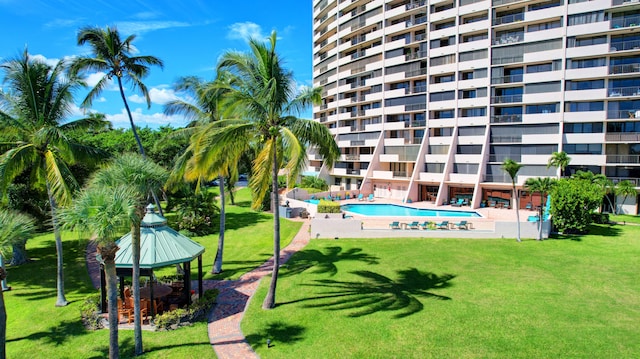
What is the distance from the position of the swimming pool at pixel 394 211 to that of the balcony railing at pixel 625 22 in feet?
76.4

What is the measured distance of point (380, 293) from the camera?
15.8m

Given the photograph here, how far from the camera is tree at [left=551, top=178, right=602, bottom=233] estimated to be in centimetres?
2533

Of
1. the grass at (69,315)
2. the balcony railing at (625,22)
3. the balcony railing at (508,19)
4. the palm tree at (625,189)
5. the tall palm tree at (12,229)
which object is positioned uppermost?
the balcony railing at (508,19)

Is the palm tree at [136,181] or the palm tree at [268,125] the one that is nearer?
the palm tree at [136,181]

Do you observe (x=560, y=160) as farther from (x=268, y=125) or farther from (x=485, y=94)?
(x=268, y=125)

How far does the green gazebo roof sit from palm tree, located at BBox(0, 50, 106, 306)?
286 cm

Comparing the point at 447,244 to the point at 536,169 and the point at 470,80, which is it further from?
the point at 470,80

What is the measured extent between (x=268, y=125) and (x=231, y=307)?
25.6 feet

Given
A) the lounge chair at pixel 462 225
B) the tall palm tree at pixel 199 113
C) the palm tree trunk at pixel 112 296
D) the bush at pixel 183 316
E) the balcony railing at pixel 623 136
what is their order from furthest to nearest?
the balcony railing at pixel 623 136, the lounge chair at pixel 462 225, the tall palm tree at pixel 199 113, the bush at pixel 183 316, the palm tree trunk at pixel 112 296

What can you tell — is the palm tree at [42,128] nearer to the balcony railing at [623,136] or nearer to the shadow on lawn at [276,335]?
the shadow on lawn at [276,335]

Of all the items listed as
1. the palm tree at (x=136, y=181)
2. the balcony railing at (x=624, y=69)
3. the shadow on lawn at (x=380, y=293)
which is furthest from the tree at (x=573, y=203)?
the palm tree at (x=136, y=181)

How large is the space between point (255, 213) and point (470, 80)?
29.0m

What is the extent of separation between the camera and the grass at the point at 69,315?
1171 centimetres

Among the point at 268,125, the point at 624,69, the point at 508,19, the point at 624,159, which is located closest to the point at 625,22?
the point at 624,69
